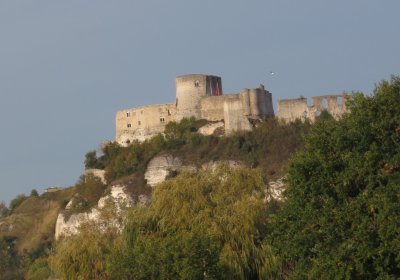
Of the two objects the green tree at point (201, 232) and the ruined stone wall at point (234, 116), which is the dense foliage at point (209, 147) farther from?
the green tree at point (201, 232)

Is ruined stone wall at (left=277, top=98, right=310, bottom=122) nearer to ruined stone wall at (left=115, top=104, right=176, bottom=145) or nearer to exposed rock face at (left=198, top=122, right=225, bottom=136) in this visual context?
exposed rock face at (left=198, top=122, right=225, bottom=136)

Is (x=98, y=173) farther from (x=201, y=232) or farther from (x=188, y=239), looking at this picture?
(x=188, y=239)

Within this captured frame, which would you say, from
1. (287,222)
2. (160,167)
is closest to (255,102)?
(160,167)

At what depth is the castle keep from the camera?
77938 mm

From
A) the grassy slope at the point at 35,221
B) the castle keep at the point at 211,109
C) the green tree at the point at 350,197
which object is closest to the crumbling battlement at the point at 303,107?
the castle keep at the point at 211,109

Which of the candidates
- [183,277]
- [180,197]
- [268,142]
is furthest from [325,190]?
[268,142]

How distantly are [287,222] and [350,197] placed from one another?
2.83 meters

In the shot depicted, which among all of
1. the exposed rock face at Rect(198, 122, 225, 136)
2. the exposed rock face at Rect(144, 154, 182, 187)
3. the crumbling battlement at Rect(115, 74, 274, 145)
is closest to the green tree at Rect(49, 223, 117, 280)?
the exposed rock face at Rect(144, 154, 182, 187)

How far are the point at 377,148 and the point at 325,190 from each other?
6.68 feet

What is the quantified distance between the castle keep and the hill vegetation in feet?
101

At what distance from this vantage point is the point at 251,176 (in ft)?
151

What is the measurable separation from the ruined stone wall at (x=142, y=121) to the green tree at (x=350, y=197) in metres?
48.3

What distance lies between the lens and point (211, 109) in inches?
3194

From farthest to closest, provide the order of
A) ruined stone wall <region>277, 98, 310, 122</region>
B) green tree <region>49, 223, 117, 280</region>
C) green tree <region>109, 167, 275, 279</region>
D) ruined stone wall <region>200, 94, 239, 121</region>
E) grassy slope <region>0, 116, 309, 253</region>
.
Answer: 1. ruined stone wall <region>200, 94, 239, 121</region>
2. ruined stone wall <region>277, 98, 310, 122</region>
3. grassy slope <region>0, 116, 309, 253</region>
4. green tree <region>49, 223, 117, 280</region>
5. green tree <region>109, 167, 275, 279</region>
